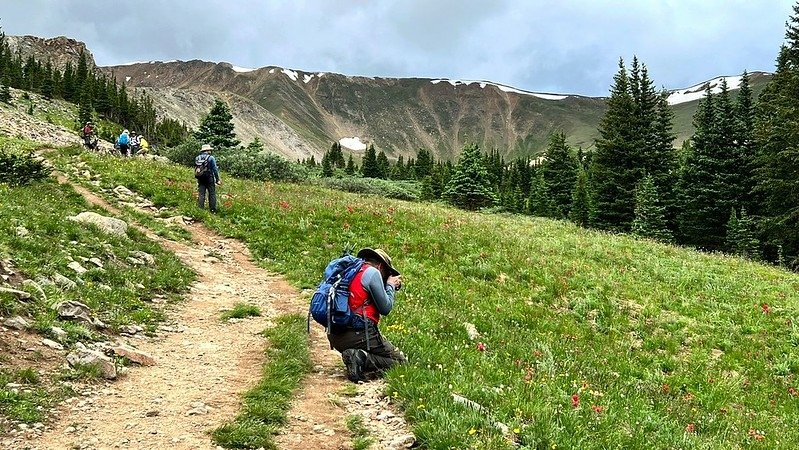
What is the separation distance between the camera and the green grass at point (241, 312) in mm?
10680

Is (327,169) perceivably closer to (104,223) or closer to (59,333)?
(104,223)

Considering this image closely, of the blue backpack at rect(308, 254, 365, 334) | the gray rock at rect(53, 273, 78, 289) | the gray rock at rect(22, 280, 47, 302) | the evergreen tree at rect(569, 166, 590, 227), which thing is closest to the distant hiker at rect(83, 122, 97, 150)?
the gray rock at rect(53, 273, 78, 289)

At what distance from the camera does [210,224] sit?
18.3 m

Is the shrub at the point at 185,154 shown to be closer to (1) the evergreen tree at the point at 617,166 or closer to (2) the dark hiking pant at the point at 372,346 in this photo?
(2) the dark hiking pant at the point at 372,346

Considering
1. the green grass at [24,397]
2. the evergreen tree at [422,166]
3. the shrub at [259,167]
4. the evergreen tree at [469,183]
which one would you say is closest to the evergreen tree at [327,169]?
the evergreen tree at [469,183]

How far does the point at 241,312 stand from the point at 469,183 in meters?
44.8

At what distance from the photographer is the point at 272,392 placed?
6.93 metres

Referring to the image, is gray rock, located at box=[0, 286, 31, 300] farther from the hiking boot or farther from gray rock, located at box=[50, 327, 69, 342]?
the hiking boot

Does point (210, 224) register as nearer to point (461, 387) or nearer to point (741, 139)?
point (461, 387)

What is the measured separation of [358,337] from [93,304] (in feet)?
15.6

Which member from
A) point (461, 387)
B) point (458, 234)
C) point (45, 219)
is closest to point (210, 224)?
point (45, 219)

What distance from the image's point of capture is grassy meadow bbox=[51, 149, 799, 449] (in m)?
6.55

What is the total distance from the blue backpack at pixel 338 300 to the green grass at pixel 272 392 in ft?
3.04

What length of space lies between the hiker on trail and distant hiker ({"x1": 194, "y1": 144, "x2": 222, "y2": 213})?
13.1 meters
